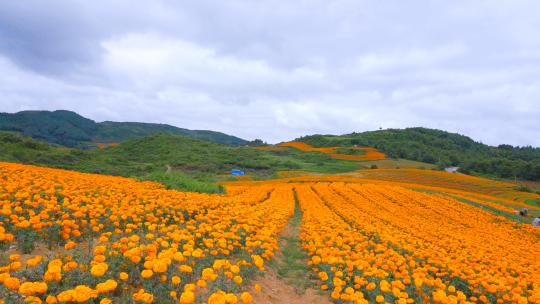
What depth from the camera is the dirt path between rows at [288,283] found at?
672 centimetres

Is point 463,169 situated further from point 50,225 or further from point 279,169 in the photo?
point 50,225

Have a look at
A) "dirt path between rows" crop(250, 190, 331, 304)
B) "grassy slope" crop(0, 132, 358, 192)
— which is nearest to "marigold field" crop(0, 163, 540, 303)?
"dirt path between rows" crop(250, 190, 331, 304)

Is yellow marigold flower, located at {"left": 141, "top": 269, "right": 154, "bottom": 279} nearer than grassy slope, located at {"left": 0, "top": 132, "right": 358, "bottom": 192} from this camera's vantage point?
Yes

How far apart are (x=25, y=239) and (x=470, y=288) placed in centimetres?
861

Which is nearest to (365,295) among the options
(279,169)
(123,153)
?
(279,169)

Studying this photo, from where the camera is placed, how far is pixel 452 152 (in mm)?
108188

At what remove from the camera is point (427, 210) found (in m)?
23.5

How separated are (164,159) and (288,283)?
66.2m

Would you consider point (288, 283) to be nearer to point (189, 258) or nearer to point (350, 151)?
point (189, 258)

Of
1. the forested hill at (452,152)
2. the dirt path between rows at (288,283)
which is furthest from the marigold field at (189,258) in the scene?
the forested hill at (452,152)

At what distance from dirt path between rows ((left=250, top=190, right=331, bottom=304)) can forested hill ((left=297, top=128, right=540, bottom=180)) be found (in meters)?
Answer: 75.5

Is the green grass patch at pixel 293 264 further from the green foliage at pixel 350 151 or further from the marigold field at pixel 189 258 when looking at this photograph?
the green foliage at pixel 350 151

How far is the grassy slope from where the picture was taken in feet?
134

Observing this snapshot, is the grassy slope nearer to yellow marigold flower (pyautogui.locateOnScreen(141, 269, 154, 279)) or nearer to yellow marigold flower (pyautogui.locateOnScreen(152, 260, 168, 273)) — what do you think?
yellow marigold flower (pyautogui.locateOnScreen(152, 260, 168, 273))
